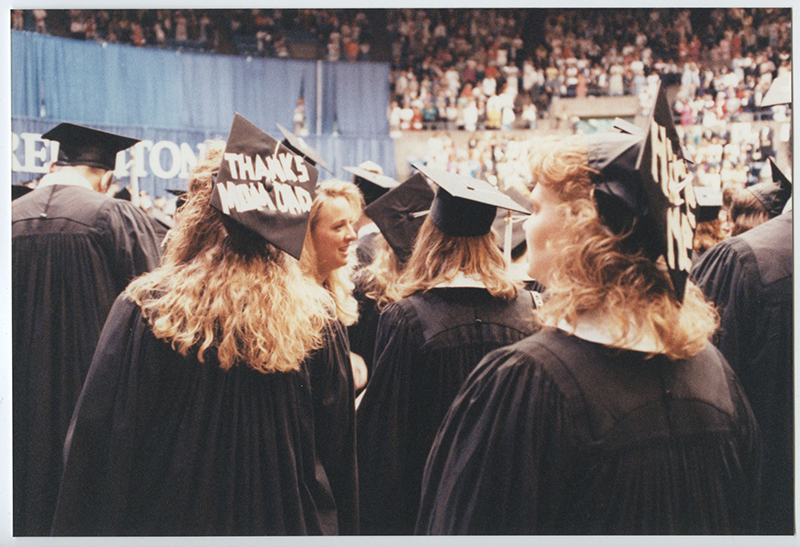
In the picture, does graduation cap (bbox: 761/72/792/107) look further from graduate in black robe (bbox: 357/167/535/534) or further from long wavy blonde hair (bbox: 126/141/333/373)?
long wavy blonde hair (bbox: 126/141/333/373)

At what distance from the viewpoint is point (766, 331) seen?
222 centimetres

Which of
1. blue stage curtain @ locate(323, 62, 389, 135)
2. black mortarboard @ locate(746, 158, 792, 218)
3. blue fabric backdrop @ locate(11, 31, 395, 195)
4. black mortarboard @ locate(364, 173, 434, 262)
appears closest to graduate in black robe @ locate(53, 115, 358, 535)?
black mortarboard @ locate(364, 173, 434, 262)

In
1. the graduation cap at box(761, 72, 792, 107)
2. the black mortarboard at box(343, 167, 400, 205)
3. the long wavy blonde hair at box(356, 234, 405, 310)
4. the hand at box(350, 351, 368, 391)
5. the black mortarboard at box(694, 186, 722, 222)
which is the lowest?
the hand at box(350, 351, 368, 391)

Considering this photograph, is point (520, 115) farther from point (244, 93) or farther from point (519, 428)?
point (519, 428)

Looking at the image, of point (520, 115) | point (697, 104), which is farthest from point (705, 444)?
point (520, 115)

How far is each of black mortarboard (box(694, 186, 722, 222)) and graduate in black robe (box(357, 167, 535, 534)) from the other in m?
1.99

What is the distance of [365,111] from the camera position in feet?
38.8

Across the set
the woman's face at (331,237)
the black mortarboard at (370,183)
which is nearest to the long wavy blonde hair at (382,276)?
the woman's face at (331,237)

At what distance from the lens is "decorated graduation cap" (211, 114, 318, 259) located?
5.48ft

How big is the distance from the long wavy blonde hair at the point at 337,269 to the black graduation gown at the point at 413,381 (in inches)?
24.0

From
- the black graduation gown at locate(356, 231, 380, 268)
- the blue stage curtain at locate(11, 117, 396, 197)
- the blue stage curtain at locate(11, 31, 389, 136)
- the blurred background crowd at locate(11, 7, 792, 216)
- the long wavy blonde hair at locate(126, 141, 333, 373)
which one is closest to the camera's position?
the long wavy blonde hair at locate(126, 141, 333, 373)

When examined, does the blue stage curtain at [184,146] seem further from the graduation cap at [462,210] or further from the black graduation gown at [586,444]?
the black graduation gown at [586,444]

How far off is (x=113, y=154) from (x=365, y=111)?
29.2ft

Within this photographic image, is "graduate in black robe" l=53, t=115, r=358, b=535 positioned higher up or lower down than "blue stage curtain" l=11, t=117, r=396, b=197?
lower down
